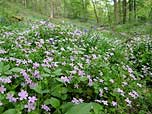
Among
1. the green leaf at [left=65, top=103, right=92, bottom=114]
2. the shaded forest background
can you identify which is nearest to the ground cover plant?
the green leaf at [left=65, top=103, right=92, bottom=114]

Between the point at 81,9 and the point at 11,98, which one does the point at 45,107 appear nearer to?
the point at 11,98

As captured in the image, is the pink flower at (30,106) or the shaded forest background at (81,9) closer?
the pink flower at (30,106)

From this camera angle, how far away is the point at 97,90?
3260 mm

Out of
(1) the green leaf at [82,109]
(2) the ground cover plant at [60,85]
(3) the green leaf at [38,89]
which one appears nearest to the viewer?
(1) the green leaf at [82,109]

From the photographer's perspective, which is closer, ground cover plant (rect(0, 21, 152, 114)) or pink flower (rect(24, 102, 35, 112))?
pink flower (rect(24, 102, 35, 112))

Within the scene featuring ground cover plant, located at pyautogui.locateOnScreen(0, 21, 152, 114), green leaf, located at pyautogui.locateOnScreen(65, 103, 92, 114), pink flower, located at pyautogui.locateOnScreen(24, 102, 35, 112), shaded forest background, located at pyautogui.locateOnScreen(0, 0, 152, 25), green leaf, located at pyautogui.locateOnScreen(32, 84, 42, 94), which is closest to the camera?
green leaf, located at pyautogui.locateOnScreen(65, 103, 92, 114)

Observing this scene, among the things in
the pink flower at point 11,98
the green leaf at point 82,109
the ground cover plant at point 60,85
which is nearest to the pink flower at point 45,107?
the ground cover plant at point 60,85

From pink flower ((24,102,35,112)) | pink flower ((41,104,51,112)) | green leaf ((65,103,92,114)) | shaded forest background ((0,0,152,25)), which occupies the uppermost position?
shaded forest background ((0,0,152,25))

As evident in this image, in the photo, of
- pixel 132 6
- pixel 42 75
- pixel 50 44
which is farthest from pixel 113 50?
pixel 132 6

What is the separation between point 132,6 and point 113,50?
23.3 meters

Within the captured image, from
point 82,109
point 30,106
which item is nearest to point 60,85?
point 30,106

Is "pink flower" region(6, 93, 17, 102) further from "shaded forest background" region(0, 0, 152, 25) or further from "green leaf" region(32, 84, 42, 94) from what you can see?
"shaded forest background" region(0, 0, 152, 25)

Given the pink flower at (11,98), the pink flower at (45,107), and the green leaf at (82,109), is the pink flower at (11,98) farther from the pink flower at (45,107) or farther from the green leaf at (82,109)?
the green leaf at (82,109)

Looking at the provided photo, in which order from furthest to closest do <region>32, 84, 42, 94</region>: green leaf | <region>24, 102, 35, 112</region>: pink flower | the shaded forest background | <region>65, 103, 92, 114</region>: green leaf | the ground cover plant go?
the shaded forest background → <region>32, 84, 42, 94</region>: green leaf → the ground cover plant → <region>24, 102, 35, 112</region>: pink flower → <region>65, 103, 92, 114</region>: green leaf
